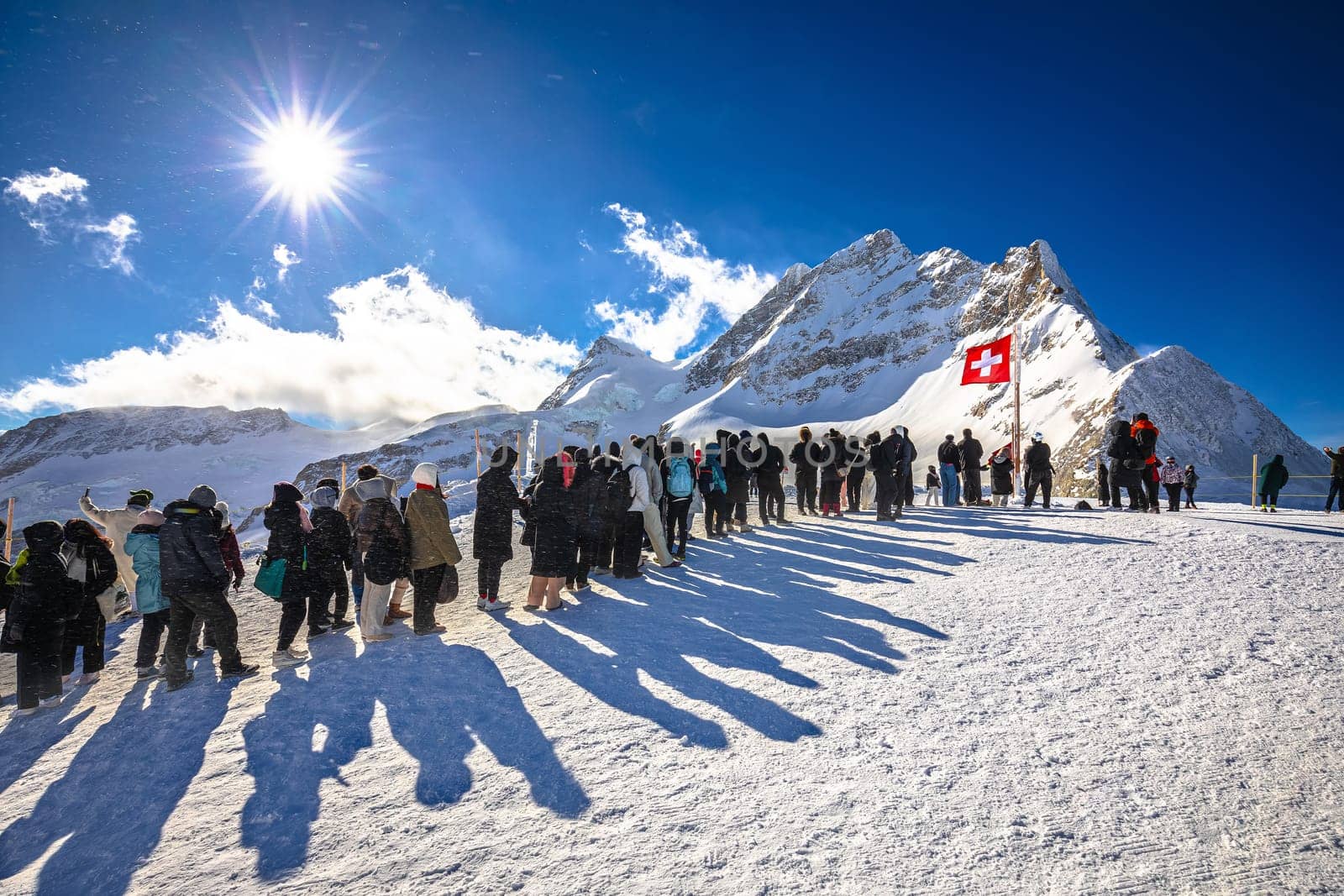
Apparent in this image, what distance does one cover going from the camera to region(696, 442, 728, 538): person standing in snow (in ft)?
34.4

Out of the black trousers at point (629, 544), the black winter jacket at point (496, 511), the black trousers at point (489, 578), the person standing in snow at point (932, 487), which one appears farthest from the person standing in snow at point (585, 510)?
the person standing in snow at point (932, 487)

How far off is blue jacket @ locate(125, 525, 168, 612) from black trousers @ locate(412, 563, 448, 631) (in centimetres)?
221

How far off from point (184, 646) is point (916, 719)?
20.1 ft

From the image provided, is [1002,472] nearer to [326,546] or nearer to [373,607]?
[373,607]

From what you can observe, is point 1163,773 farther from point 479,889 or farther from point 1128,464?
point 1128,464

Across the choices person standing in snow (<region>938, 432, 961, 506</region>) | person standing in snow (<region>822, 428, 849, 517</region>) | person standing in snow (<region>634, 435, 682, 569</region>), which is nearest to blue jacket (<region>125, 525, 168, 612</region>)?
person standing in snow (<region>634, 435, 682, 569</region>)

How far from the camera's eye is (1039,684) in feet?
13.5

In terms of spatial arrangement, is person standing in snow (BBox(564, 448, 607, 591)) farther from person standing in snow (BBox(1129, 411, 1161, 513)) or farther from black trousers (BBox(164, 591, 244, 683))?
person standing in snow (BBox(1129, 411, 1161, 513))

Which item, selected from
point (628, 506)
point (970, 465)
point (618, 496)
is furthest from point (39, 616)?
point (970, 465)

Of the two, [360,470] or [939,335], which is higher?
[939,335]

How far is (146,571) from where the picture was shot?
552cm

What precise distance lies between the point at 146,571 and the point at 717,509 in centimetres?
781

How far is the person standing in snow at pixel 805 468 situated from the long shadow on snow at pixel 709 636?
13.1 feet

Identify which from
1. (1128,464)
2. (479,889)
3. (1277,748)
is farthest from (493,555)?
(1128,464)
